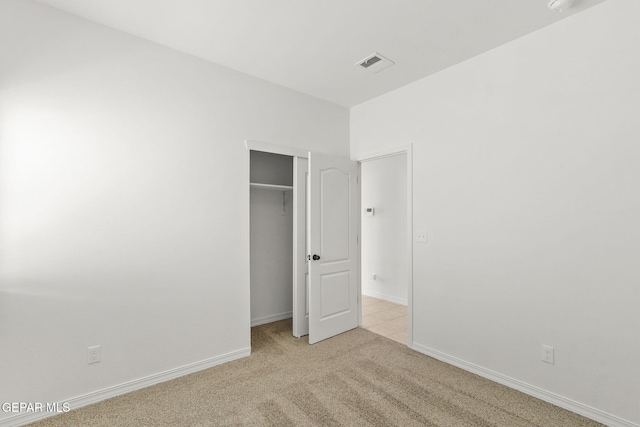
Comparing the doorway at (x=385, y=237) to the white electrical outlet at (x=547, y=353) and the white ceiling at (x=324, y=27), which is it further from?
the white ceiling at (x=324, y=27)

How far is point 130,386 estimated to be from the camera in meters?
2.34

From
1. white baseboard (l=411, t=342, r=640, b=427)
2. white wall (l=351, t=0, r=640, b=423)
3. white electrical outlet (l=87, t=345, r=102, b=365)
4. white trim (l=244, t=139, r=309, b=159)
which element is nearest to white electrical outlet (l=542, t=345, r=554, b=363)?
white wall (l=351, t=0, r=640, b=423)

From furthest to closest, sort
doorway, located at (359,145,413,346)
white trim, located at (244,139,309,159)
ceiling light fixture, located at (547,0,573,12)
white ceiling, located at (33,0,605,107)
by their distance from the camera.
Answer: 1. doorway, located at (359,145,413,346)
2. white trim, located at (244,139,309,159)
3. white ceiling, located at (33,0,605,107)
4. ceiling light fixture, located at (547,0,573,12)

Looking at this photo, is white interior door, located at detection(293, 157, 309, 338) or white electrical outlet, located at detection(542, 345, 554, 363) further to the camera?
white interior door, located at detection(293, 157, 309, 338)

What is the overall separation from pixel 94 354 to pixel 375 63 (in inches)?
130

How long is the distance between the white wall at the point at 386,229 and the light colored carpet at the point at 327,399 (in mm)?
2140

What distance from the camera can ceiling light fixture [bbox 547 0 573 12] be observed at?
75.4 inches

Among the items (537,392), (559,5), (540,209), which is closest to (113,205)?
(540,209)

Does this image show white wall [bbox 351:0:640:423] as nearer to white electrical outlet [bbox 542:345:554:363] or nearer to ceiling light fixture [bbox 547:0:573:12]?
white electrical outlet [bbox 542:345:554:363]

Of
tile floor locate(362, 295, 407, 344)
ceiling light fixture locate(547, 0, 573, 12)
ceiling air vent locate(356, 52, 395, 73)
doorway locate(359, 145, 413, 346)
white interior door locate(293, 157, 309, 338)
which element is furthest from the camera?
doorway locate(359, 145, 413, 346)

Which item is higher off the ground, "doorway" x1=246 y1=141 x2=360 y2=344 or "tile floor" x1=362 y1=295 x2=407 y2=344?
"doorway" x1=246 y1=141 x2=360 y2=344

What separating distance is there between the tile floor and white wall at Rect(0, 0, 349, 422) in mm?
1657

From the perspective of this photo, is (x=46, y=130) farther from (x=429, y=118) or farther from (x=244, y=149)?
(x=429, y=118)

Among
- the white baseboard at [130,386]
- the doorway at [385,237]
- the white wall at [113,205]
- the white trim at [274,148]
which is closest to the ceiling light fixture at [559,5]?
the white trim at [274,148]
